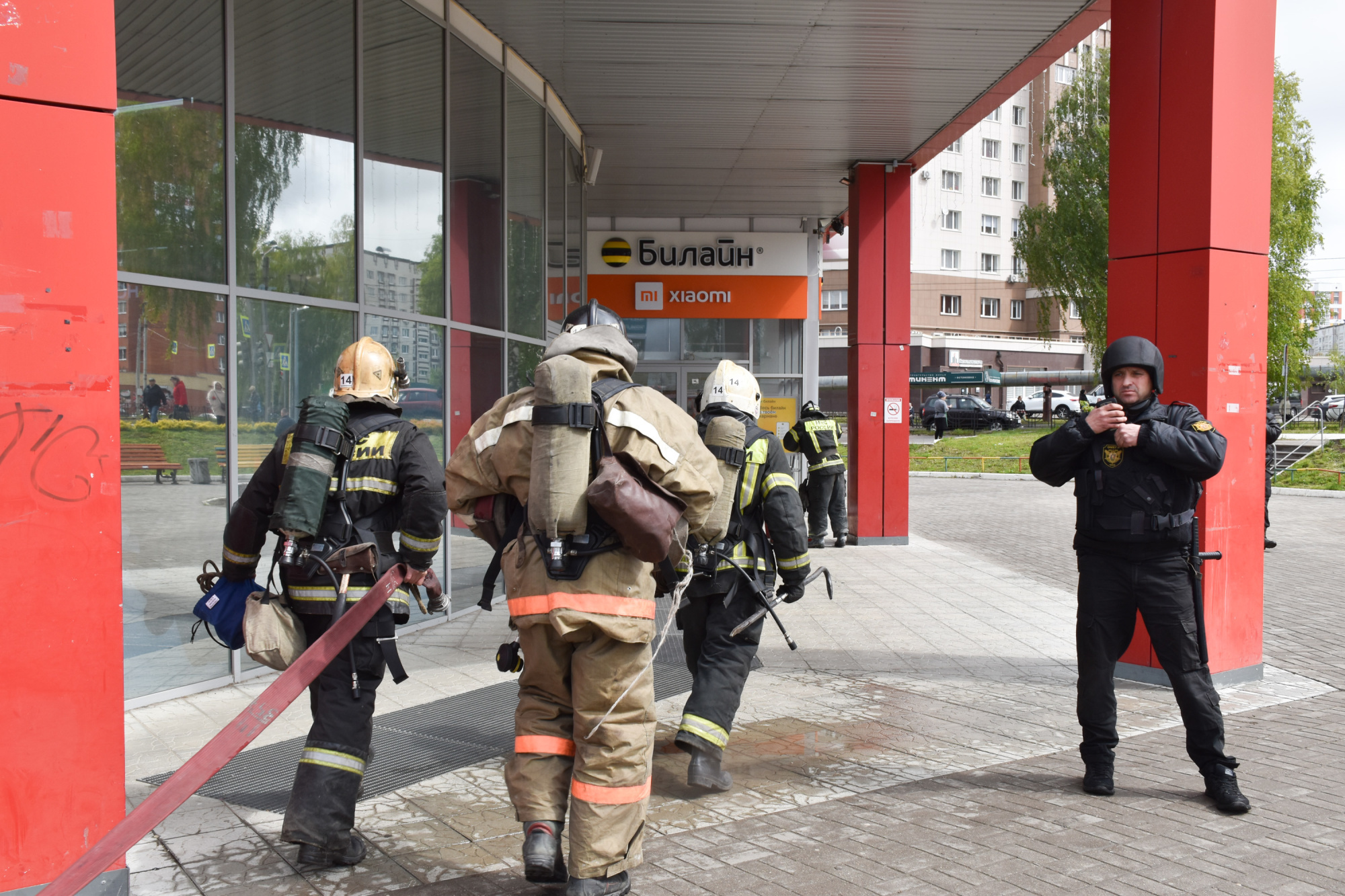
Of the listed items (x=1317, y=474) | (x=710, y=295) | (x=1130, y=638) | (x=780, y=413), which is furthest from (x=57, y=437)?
(x=1317, y=474)

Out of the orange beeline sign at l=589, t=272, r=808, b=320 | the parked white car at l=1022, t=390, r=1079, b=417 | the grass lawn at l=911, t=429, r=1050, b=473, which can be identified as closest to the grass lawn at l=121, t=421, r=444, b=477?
the orange beeline sign at l=589, t=272, r=808, b=320

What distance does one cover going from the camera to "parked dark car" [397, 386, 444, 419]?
7973mm

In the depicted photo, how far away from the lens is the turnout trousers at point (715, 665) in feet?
14.6

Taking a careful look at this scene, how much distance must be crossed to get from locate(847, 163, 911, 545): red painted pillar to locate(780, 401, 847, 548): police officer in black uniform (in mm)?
315

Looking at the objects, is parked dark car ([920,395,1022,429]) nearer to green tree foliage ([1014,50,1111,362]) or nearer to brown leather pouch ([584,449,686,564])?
green tree foliage ([1014,50,1111,362])

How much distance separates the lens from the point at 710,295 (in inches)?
747

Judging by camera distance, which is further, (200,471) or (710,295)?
(710,295)

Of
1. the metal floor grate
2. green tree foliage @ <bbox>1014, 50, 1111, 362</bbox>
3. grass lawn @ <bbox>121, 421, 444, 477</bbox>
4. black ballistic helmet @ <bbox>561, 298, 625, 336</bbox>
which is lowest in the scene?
the metal floor grate

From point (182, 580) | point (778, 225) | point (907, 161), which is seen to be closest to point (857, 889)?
point (182, 580)

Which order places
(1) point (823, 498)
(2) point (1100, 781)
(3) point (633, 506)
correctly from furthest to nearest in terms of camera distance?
(1) point (823, 498)
(2) point (1100, 781)
(3) point (633, 506)

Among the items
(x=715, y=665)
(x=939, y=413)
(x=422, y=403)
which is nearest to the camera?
(x=715, y=665)

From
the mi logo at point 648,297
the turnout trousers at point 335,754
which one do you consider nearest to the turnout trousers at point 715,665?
the turnout trousers at point 335,754

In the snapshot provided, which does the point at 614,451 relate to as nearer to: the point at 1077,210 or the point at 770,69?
the point at 770,69

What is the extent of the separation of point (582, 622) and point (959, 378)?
170ft
